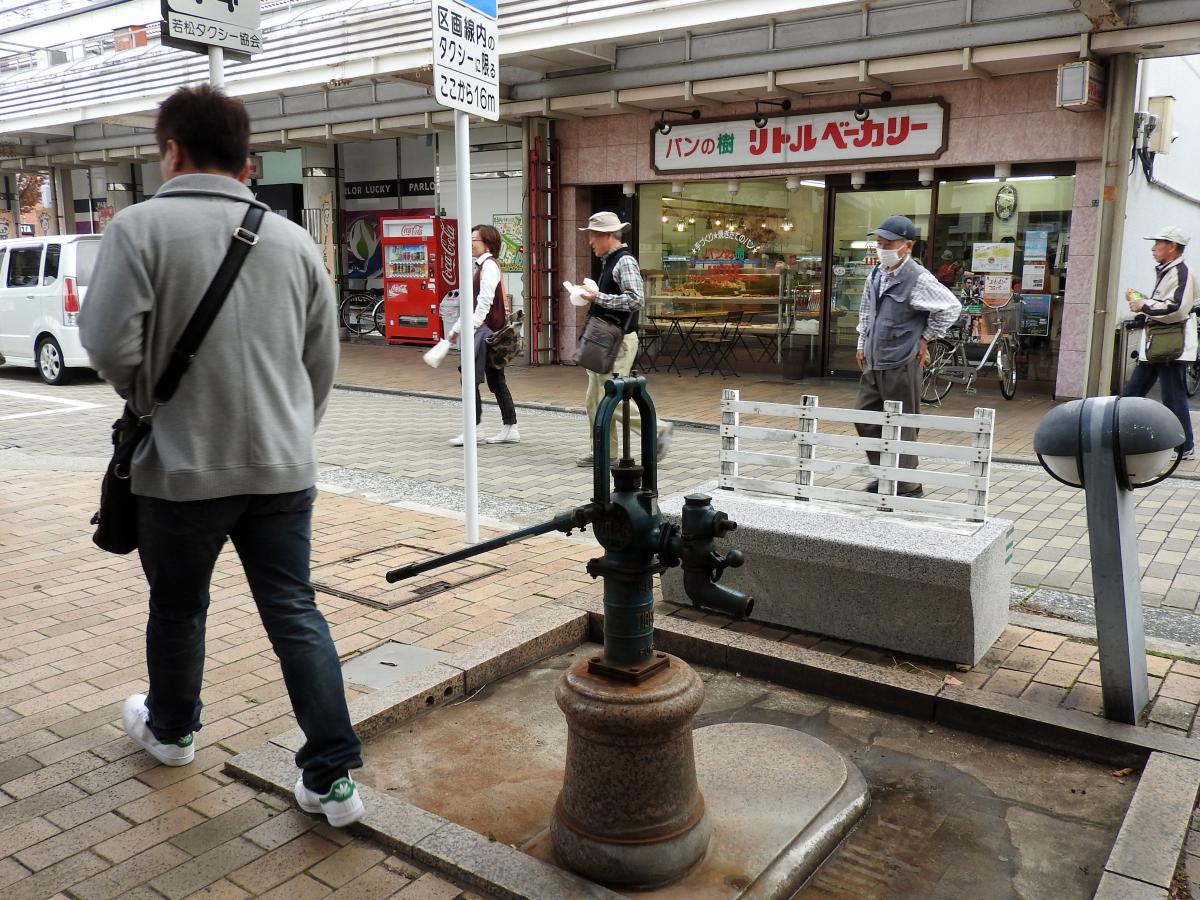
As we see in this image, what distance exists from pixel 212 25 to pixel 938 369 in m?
9.41

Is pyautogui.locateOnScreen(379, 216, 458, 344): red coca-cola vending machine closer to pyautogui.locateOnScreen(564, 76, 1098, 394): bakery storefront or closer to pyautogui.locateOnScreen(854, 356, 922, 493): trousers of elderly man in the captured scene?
pyautogui.locateOnScreen(564, 76, 1098, 394): bakery storefront

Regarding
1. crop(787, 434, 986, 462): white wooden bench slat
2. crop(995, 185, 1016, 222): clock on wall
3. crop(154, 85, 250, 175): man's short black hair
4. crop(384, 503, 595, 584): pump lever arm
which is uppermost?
crop(995, 185, 1016, 222): clock on wall

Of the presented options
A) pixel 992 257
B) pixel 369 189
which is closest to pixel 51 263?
pixel 369 189

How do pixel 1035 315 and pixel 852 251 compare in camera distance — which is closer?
pixel 1035 315

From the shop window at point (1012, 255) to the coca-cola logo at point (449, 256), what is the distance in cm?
796

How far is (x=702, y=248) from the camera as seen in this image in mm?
15070

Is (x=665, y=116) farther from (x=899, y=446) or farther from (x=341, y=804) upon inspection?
(x=341, y=804)

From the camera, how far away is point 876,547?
3990mm

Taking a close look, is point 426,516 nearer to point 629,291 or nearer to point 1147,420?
point 629,291

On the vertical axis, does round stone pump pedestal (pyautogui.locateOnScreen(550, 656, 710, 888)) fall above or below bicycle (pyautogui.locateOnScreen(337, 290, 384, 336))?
below

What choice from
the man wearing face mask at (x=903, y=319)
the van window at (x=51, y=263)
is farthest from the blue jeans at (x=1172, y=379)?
the van window at (x=51, y=263)

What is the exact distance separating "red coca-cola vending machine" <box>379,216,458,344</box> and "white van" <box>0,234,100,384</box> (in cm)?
542

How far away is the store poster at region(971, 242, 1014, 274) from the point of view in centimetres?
1229

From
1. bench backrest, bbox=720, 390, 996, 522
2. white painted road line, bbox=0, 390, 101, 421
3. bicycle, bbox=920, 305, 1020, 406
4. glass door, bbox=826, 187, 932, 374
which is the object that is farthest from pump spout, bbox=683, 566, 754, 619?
glass door, bbox=826, 187, 932, 374
